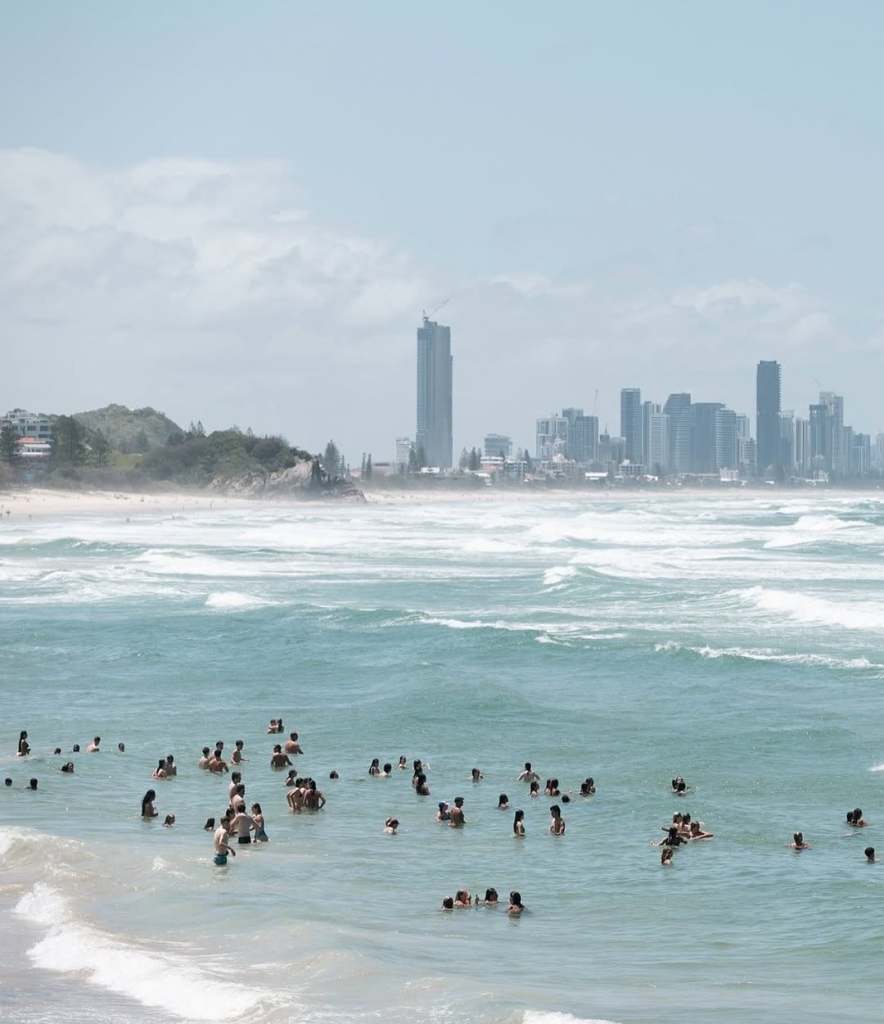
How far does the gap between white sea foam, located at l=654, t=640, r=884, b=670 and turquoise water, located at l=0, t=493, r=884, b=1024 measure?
157 mm

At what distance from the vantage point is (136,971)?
17.8 metres

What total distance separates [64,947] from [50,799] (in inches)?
363

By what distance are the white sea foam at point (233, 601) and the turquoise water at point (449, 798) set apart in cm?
59

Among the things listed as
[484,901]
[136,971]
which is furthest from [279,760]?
[136,971]

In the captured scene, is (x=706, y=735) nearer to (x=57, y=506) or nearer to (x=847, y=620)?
(x=847, y=620)

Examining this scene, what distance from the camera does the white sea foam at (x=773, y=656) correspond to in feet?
131

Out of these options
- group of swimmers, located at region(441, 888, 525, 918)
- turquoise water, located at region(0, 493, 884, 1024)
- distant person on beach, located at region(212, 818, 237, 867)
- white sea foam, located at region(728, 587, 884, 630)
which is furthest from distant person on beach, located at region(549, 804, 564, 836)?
white sea foam, located at region(728, 587, 884, 630)

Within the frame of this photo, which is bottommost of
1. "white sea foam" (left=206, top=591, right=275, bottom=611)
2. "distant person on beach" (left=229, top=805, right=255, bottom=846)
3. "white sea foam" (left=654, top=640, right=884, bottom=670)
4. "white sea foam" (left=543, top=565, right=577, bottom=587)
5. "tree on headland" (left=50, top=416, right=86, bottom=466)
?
"distant person on beach" (left=229, top=805, right=255, bottom=846)

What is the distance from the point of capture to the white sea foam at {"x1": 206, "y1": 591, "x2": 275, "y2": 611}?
5481cm

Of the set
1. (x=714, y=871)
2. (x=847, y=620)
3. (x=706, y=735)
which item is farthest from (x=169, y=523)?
(x=714, y=871)

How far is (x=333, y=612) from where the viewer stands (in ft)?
172

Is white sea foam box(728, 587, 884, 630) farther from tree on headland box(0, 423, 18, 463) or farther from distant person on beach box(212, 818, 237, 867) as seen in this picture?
tree on headland box(0, 423, 18, 463)

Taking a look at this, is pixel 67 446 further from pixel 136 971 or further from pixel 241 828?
pixel 136 971

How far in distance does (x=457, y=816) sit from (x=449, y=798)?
2099mm
